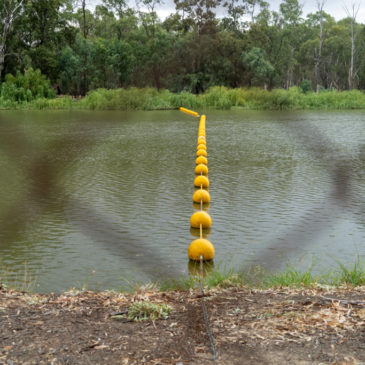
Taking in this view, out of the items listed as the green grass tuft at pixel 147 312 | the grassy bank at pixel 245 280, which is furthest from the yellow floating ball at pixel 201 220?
the green grass tuft at pixel 147 312

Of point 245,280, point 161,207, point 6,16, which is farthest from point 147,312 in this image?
point 6,16

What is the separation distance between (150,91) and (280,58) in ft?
90.0

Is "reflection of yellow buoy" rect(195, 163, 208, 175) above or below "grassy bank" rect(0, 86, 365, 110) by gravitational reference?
below

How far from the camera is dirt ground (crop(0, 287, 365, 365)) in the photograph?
10.7 ft

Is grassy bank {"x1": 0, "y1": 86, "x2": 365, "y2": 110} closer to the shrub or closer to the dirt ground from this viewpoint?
the shrub

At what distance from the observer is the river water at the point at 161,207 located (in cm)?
593

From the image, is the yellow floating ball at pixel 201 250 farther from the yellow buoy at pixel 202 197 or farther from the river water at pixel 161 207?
the yellow buoy at pixel 202 197

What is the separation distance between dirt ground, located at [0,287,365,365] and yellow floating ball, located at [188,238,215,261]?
1411mm

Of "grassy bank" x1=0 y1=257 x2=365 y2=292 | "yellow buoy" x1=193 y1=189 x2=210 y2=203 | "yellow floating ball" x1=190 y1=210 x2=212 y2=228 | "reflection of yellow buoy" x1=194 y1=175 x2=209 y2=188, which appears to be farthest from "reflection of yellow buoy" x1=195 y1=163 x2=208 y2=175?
"grassy bank" x1=0 y1=257 x2=365 y2=292

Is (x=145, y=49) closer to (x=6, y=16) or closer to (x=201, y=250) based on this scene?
(x=6, y=16)

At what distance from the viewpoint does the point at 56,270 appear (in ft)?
18.6

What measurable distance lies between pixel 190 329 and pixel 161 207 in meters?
4.79

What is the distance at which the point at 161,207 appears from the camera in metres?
8.38

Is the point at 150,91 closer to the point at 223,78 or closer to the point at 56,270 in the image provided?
the point at 223,78
